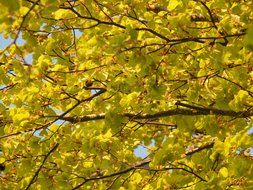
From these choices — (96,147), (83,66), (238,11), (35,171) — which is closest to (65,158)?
(35,171)

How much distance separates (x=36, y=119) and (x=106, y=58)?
159 centimetres

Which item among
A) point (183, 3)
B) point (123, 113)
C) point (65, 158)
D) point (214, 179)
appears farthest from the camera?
point (65, 158)

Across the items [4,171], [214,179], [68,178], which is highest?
[4,171]

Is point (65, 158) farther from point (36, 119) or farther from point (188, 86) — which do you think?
point (188, 86)

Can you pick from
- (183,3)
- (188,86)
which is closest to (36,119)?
(188,86)

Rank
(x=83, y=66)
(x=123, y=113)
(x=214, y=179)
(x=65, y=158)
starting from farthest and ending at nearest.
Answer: (x=65, y=158)
(x=123, y=113)
(x=83, y=66)
(x=214, y=179)

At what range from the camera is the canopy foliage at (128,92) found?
5688mm

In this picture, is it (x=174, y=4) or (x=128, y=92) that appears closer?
(x=174, y=4)

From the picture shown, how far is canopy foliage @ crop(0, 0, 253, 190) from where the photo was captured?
5.69 meters

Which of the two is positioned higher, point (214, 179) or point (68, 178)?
point (68, 178)

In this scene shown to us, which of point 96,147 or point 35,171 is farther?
point 35,171

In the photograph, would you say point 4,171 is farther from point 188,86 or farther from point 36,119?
point 188,86

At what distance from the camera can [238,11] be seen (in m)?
5.53

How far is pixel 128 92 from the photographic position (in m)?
6.97
